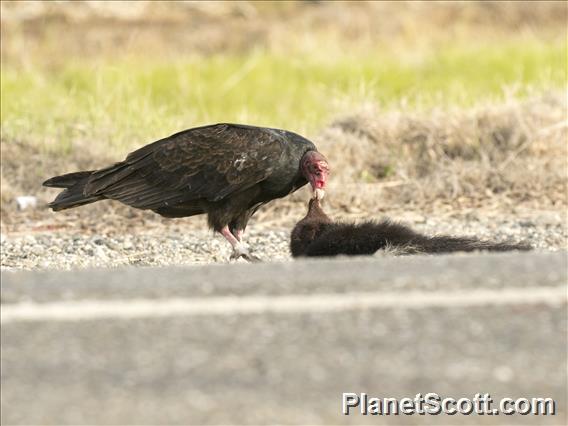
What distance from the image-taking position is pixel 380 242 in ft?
21.8

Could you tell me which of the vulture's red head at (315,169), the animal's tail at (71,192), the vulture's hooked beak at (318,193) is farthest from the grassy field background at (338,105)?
the vulture's red head at (315,169)

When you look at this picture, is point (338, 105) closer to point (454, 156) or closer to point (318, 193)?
point (454, 156)

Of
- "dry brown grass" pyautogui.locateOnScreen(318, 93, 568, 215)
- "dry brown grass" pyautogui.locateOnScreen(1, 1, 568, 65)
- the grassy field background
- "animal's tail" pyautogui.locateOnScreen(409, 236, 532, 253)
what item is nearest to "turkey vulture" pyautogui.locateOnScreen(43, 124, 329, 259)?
"animal's tail" pyautogui.locateOnScreen(409, 236, 532, 253)

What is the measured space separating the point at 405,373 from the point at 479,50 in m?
13.8

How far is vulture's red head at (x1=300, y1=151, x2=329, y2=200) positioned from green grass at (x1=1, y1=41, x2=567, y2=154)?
4004 millimetres

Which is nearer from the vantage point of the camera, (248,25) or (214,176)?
(214,176)

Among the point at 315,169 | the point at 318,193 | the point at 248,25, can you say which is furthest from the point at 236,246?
the point at 248,25

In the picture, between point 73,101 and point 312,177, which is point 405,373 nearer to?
point 312,177

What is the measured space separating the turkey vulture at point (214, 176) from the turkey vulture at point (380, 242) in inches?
14.9

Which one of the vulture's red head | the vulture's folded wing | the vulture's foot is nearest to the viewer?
the vulture's red head

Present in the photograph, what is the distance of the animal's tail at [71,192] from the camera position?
24.8 feet

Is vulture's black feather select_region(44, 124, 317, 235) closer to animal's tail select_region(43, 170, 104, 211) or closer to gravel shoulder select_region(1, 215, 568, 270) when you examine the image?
animal's tail select_region(43, 170, 104, 211)

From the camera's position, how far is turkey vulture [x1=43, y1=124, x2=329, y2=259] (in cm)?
715

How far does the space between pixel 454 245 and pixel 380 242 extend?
0.37m
